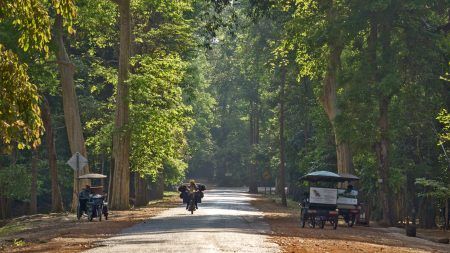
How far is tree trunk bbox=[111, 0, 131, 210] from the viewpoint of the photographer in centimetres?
4500

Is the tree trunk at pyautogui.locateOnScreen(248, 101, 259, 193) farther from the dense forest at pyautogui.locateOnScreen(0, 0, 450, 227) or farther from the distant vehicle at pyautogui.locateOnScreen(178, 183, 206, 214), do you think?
the distant vehicle at pyautogui.locateOnScreen(178, 183, 206, 214)

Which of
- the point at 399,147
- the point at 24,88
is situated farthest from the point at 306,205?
the point at 24,88

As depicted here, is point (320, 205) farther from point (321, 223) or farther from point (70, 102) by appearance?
point (70, 102)

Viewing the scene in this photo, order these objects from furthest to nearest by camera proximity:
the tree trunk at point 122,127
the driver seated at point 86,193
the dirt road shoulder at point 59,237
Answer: the tree trunk at point 122,127 → the driver seated at point 86,193 → the dirt road shoulder at point 59,237

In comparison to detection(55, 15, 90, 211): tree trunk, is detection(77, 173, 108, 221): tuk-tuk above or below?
below

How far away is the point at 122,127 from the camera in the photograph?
44.8 metres

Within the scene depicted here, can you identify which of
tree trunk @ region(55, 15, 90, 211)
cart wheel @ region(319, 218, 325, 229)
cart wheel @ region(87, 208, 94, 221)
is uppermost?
tree trunk @ region(55, 15, 90, 211)

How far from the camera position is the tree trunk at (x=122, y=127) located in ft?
148

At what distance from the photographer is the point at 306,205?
33531mm

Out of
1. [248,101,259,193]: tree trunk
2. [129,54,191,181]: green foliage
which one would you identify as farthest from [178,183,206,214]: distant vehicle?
[248,101,259,193]: tree trunk

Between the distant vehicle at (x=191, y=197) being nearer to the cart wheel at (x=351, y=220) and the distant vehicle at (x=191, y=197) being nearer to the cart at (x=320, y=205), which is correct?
the cart wheel at (x=351, y=220)

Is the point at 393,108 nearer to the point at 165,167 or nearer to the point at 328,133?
the point at 328,133

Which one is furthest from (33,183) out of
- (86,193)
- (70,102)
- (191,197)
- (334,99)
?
(334,99)

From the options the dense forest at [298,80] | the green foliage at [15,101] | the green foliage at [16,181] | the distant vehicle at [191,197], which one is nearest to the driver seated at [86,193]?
the dense forest at [298,80]
